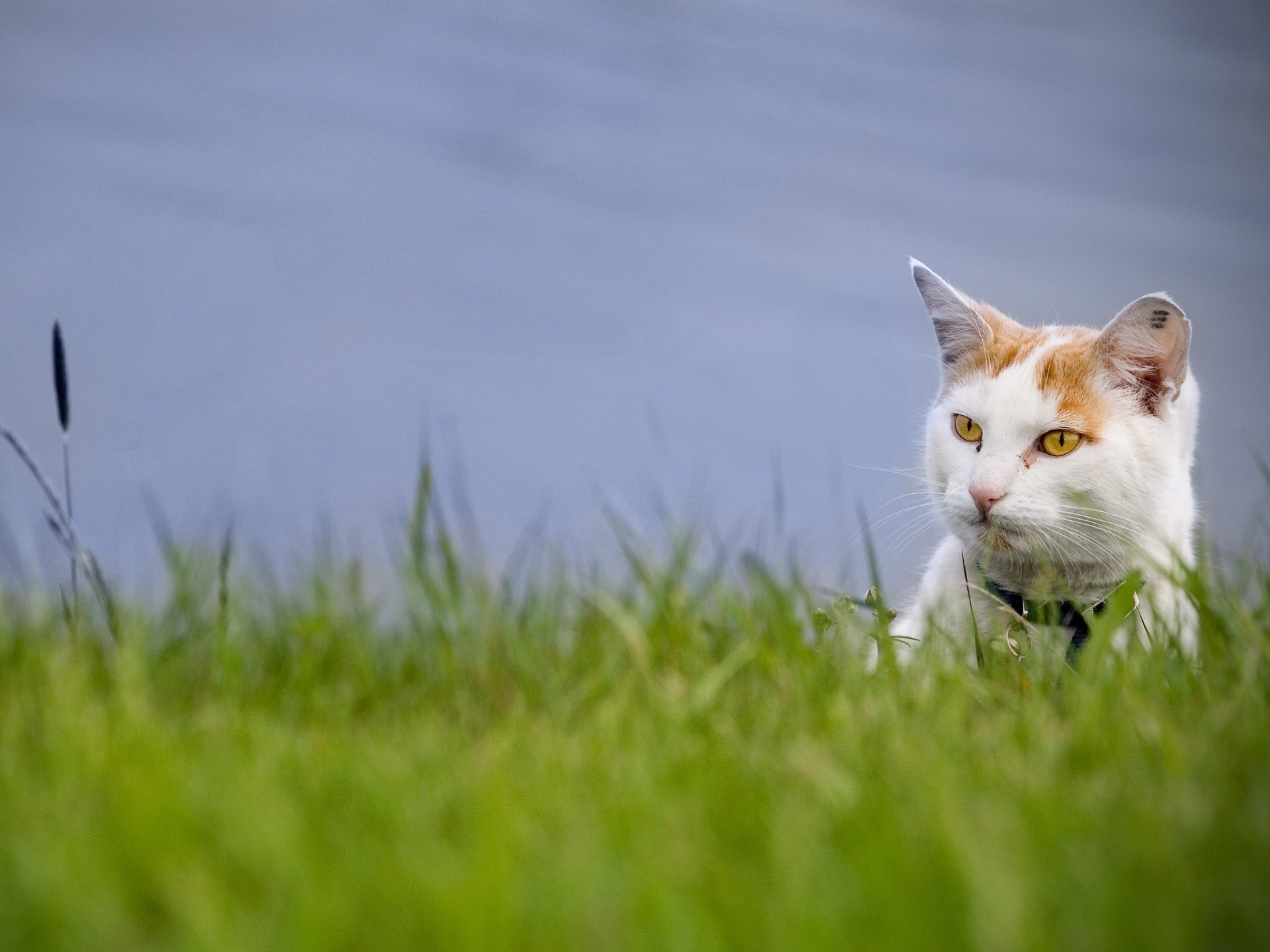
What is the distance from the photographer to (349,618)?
2.07 metres

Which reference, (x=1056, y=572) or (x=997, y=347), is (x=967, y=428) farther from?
(x=1056, y=572)

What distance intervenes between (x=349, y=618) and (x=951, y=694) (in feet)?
4.04

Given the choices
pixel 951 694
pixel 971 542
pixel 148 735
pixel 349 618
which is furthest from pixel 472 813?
pixel 971 542

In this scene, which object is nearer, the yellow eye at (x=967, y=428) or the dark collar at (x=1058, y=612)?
the dark collar at (x=1058, y=612)

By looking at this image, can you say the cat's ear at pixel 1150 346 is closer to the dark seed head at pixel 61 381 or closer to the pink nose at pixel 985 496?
the pink nose at pixel 985 496

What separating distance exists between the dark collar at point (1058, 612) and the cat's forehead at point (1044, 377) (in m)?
0.44

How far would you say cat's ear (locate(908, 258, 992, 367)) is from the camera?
2740mm

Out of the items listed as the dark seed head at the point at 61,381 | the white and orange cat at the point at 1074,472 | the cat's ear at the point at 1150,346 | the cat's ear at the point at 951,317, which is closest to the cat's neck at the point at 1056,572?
the white and orange cat at the point at 1074,472

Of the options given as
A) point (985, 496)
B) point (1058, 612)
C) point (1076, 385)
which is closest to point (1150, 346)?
point (1076, 385)

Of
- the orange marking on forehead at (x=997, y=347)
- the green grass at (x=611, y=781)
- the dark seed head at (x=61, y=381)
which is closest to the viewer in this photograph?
the green grass at (x=611, y=781)

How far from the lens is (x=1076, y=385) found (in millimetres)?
2486

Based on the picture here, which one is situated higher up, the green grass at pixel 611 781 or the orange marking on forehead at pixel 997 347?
Result: the orange marking on forehead at pixel 997 347

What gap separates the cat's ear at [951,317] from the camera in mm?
2740

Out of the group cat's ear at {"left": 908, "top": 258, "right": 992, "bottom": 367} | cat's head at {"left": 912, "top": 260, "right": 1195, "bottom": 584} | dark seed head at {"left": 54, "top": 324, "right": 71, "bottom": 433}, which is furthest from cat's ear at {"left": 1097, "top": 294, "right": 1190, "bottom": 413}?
dark seed head at {"left": 54, "top": 324, "right": 71, "bottom": 433}
